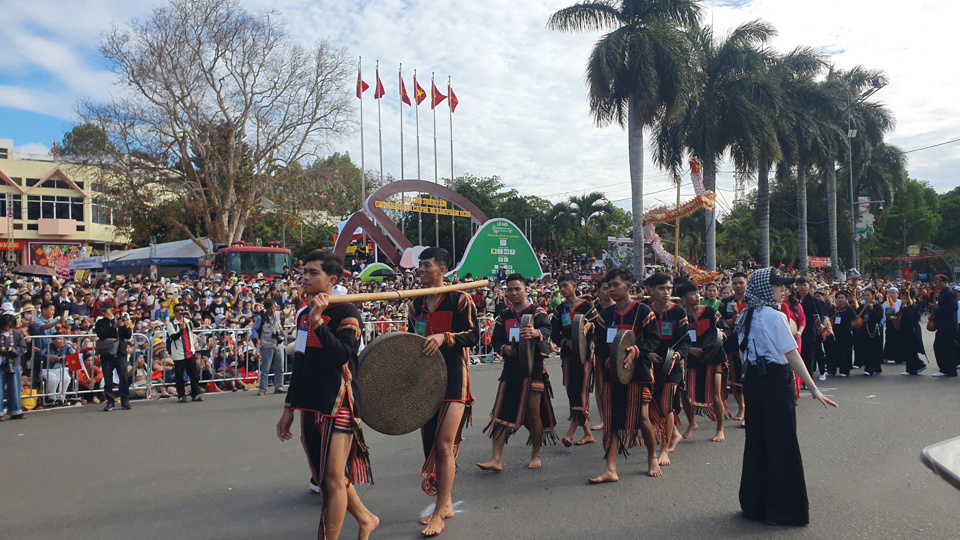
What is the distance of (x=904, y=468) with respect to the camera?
5.68 metres

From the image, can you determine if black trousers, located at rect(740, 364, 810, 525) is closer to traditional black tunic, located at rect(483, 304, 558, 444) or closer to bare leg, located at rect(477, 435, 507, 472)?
traditional black tunic, located at rect(483, 304, 558, 444)

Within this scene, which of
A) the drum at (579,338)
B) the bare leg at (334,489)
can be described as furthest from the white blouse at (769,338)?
the bare leg at (334,489)

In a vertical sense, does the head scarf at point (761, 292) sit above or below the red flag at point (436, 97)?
below

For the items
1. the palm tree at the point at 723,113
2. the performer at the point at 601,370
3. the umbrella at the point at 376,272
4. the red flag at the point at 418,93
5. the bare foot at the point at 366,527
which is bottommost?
the bare foot at the point at 366,527

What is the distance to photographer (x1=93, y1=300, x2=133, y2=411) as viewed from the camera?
9.32 metres

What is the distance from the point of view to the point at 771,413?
452cm

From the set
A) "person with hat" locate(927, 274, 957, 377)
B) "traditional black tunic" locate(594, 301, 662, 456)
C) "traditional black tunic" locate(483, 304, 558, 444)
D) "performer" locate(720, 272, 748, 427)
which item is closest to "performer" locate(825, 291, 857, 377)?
"person with hat" locate(927, 274, 957, 377)

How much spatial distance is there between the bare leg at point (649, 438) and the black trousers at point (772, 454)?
1113mm

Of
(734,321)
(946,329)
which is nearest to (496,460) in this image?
(734,321)

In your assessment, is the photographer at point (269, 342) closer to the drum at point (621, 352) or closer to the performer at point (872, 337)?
the drum at point (621, 352)

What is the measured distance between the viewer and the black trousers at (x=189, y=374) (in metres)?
10.0

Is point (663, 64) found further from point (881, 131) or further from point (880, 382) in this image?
point (881, 131)

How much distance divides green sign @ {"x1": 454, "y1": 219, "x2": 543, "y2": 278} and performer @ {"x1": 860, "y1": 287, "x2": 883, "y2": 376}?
50.4 ft

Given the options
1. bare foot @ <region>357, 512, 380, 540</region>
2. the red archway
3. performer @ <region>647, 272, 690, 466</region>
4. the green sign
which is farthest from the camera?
the red archway
